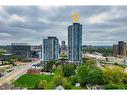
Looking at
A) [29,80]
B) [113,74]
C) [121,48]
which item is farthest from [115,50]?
[29,80]

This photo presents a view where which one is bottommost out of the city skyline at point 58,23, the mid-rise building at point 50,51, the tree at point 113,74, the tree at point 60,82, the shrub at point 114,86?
the shrub at point 114,86

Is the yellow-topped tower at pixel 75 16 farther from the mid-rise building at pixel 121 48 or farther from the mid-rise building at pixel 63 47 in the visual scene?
the mid-rise building at pixel 121 48

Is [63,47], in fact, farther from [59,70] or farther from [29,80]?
[29,80]

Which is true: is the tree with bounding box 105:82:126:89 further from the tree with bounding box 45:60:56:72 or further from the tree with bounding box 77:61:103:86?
the tree with bounding box 45:60:56:72

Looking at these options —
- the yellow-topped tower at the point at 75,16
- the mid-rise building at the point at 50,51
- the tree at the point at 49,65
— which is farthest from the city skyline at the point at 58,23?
the tree at the point at 49,65

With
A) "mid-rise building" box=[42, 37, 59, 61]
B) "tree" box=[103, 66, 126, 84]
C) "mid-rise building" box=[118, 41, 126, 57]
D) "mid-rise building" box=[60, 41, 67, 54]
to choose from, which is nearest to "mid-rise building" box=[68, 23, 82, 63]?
"mid-rise building" box=[60, 41, 67, 54]
